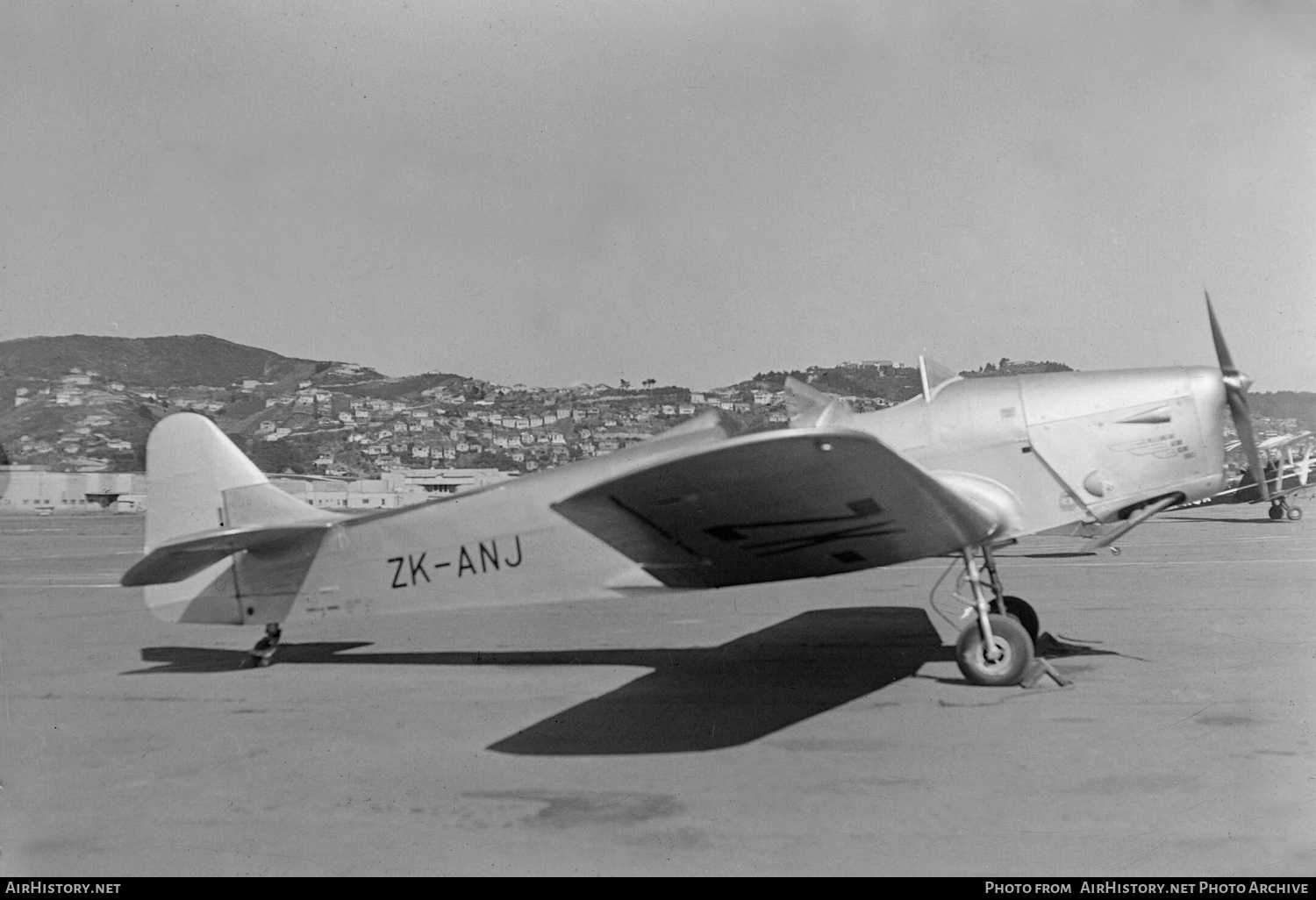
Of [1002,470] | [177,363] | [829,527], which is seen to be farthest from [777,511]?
[177,363]

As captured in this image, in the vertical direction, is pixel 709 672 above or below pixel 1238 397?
below

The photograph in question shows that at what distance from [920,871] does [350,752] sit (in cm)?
345

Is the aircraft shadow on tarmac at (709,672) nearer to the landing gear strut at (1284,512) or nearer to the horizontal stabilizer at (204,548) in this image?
the horizontal stabilizer at (204,548)

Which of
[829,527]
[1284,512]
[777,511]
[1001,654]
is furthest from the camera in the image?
[1284,512]

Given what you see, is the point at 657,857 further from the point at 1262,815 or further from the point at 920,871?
the point at 1262,815

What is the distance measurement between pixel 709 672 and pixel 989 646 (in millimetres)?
2265

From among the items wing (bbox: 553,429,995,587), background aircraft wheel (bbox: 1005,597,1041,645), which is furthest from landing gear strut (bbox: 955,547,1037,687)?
background aircraft wheel (bbox: 1005,597,1041,645)

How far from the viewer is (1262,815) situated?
13.3 feet

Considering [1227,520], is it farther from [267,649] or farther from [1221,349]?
[267,649]

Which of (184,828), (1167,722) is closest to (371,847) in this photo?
(184,828)

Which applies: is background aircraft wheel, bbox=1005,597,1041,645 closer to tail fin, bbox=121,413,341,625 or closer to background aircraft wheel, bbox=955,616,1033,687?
background aircraft wheel, bbox=955,616,1033,687

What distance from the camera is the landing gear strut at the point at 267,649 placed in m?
8.46

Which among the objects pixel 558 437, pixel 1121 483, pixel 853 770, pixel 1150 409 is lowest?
pixel 853 770

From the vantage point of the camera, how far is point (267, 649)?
8.52m
